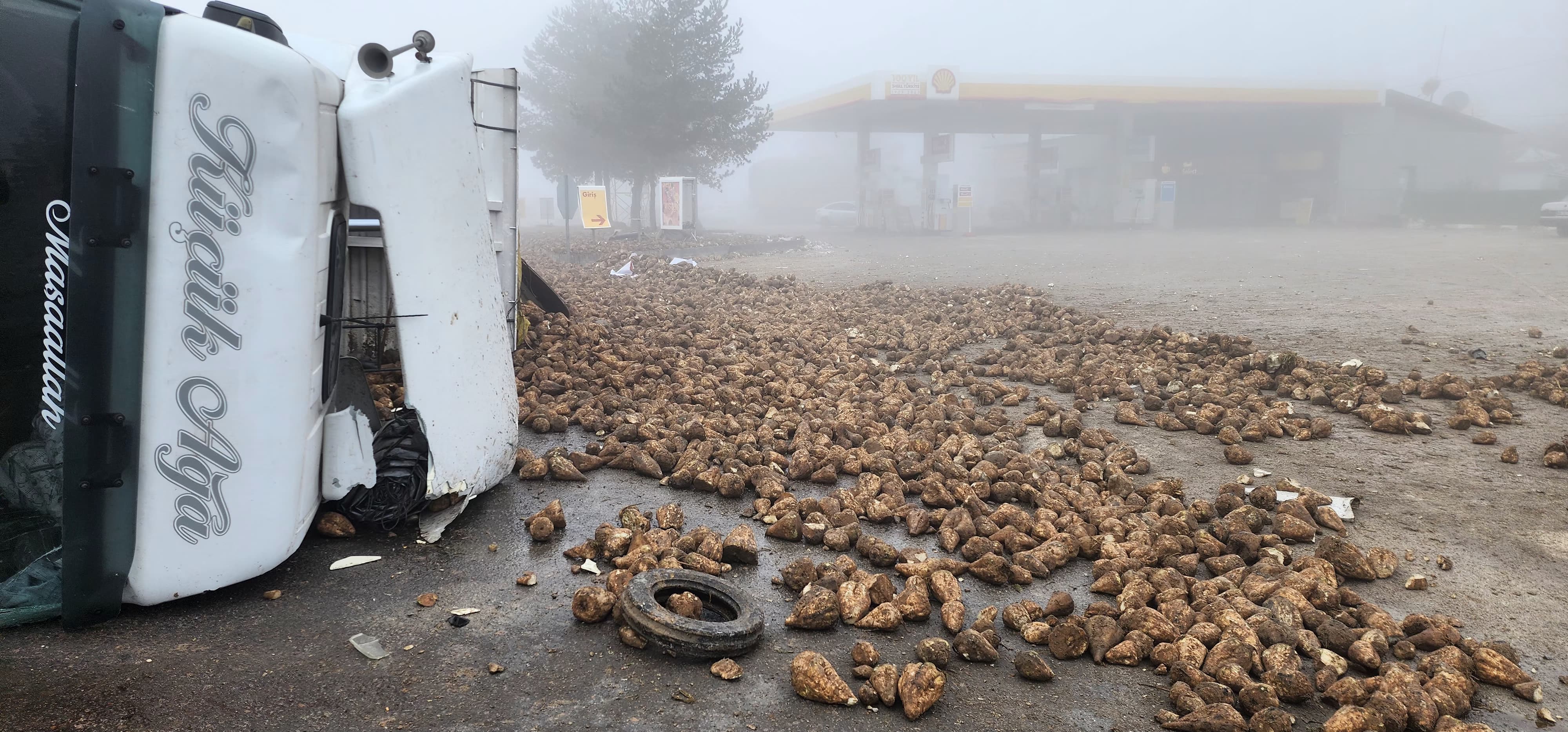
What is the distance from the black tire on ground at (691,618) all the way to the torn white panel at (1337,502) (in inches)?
92.3

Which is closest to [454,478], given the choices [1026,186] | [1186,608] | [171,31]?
[171,31]

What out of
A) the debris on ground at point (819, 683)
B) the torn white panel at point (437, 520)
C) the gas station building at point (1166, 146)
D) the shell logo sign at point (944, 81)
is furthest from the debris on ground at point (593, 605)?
the shell logo sign at point (944, 81)

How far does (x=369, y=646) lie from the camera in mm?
2412

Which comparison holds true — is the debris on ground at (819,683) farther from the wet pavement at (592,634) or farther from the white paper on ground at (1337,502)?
the white paper on ground at (1337,502)

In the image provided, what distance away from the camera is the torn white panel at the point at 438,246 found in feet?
9.53

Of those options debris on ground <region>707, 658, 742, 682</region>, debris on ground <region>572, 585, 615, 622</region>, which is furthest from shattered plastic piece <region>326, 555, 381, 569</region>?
debris on ground <region>707, 658, 742, 682</region>

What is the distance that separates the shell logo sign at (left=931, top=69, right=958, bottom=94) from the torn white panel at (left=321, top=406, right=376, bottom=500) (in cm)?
2600

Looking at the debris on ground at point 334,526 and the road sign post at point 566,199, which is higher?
the road sign post at point 566,199

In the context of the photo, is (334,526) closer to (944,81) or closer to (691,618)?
(691,618)

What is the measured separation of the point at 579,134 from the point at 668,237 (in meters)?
9.65

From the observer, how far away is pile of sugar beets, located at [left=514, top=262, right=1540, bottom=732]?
2.38 m

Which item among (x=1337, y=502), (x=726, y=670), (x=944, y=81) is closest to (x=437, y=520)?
(x=726, y=670)

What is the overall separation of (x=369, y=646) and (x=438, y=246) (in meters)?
1.37

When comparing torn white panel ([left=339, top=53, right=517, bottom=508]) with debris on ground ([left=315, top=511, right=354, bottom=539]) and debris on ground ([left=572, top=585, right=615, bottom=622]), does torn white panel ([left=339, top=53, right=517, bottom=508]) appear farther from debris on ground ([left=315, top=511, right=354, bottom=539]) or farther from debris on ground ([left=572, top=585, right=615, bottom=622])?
debris on ground ([left=572, top=585, right=615, bottom=622])
